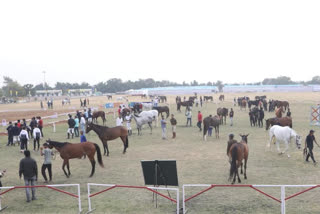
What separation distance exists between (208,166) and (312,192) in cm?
437

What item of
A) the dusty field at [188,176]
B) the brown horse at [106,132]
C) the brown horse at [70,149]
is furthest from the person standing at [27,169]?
the brown horse at [106,132]

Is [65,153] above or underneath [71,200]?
above

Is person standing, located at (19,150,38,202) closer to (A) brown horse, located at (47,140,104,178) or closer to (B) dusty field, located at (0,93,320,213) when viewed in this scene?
(B) dusty field, located at (0,93,320,213)

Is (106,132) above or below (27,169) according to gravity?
above

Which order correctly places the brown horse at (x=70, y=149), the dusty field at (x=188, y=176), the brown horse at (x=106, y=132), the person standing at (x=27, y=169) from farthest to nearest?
1. the brown horse at (x=106, y=132)
2. the brown horse at (x=70, y=149)
3. the person standing at (x=27, y=169)
4. the dusty field at (x=188, y=176)

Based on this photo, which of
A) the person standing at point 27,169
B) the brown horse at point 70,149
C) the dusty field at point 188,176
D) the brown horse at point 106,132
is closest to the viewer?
the dusty field at point 188,176

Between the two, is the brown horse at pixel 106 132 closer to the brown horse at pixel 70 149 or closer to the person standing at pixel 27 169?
the brown horse at pixel 70 149

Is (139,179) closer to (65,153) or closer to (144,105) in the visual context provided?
(65,153)

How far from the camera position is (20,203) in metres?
9.14

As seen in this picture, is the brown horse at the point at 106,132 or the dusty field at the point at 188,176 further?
the brown horse at the point at 106,132

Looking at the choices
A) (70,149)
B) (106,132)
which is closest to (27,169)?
(70,149)

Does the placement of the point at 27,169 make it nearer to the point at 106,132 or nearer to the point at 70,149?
the point at 70,149

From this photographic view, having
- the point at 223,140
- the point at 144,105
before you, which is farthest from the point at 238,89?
the point at 223,140

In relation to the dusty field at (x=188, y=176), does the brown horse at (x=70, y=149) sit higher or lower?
higher
